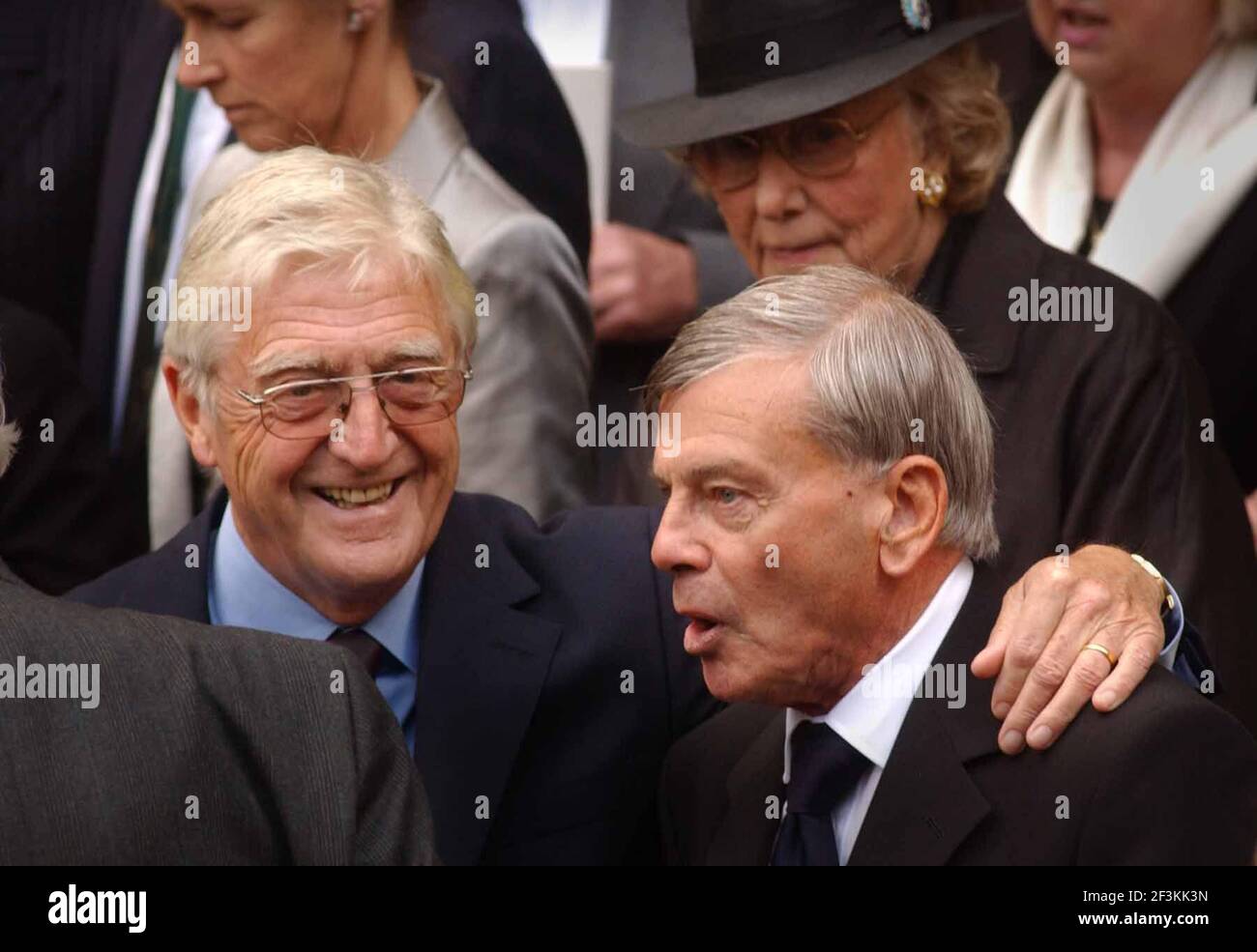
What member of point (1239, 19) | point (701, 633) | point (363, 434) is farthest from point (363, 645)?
point (1239, 19)

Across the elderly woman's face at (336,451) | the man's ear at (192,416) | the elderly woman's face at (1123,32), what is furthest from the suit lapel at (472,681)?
the elderly woman's face at (1123,32)

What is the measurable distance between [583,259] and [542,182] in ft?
0.64

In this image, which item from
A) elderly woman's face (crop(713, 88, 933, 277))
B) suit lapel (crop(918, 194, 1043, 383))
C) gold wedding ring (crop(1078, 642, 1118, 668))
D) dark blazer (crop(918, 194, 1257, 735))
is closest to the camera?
gold wedding ring (crop(1078, 642, 1118, 668))

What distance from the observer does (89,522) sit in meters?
4.62

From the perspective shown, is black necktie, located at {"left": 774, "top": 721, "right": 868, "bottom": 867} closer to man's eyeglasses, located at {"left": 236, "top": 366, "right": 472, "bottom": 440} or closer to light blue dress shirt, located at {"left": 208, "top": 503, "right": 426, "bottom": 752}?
light blue dress shirt, located at {"left": 208, "top": 503, "right": 426, "bottom": 752}

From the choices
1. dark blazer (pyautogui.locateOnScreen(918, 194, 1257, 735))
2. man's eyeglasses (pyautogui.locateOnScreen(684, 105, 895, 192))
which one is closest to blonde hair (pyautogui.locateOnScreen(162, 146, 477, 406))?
man's eyeglasses (pyautogui.locateOnScreen(684, 105, 895, 192))

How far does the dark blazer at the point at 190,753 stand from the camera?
102 inches

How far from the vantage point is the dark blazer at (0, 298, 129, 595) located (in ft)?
14.4

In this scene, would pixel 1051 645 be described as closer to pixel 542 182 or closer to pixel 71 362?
pixel 542 182

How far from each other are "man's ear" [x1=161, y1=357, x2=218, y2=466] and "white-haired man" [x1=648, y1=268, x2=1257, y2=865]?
0.83 meters

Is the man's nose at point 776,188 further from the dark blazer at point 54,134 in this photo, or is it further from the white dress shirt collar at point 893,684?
the dark blazer at point 54,134
